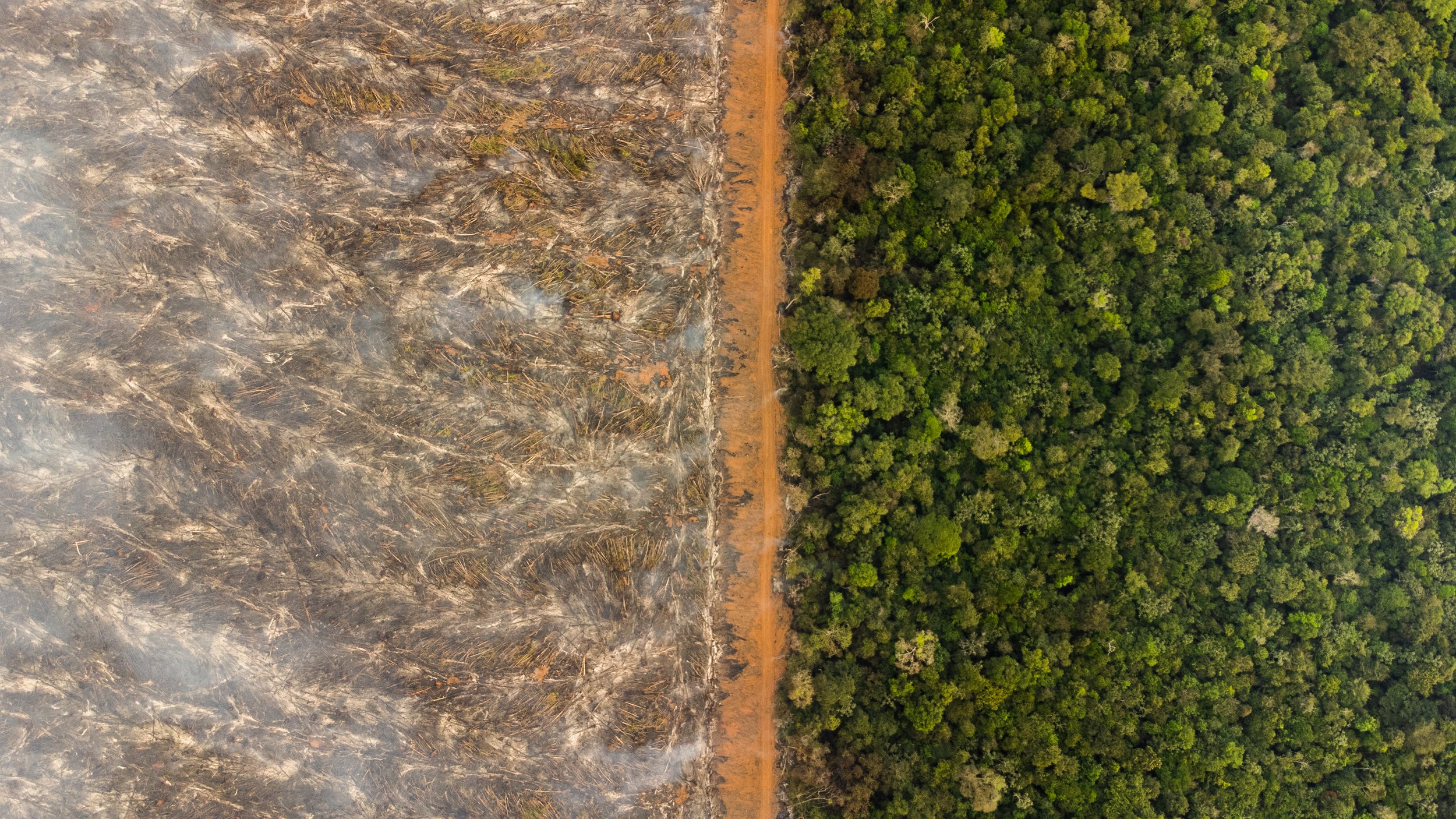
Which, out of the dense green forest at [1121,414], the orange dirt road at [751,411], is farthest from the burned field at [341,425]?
the dense green forest at [1121,414]

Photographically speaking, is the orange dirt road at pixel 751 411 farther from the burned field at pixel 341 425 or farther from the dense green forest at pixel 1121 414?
the dense green forest at pixel 1121 414

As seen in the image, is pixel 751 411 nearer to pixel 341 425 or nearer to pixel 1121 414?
pixel 1121 414

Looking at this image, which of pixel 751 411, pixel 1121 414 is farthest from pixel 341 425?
pixel 1121 414

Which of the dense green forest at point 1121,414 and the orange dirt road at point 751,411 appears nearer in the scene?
the dense green forest at point 1121,414

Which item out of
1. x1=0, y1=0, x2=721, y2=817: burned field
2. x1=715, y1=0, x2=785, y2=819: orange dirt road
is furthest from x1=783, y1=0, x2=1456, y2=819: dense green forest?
x1=0, y1=0, x2=721, y2=817: burned field
